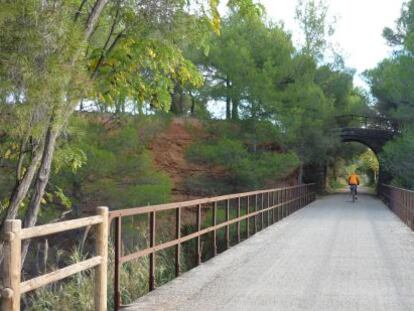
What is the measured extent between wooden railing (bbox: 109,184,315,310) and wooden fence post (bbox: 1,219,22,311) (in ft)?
6.28

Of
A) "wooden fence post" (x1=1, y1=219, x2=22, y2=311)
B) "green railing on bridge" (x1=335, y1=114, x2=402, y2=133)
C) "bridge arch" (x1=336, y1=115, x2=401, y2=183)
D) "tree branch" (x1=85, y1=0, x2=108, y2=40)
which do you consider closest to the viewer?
"wooden fence post" (x1=1, y1=219, x2=22, y2=311)

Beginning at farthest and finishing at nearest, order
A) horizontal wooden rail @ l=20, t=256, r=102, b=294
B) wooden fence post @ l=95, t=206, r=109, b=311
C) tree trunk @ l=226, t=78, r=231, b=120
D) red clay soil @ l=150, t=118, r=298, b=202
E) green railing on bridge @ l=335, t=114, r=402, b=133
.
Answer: green railing on bridge @ l=335, t=114, r=402, b=133 < red clay soil @ l=150, t=118, r=298, b=202 < tree trunk @ l=226, t=78, r=231, b=120 < wooden fence post @ l=95, t=206, r=109, b=311 < horizontal wooden rail @ l=20, t=256, r=102, b=294

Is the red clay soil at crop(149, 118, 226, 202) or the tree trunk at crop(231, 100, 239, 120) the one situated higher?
the tree trunk at crop(231, 100, 239, 120)

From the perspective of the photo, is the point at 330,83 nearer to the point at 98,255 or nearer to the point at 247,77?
the point at 247,77

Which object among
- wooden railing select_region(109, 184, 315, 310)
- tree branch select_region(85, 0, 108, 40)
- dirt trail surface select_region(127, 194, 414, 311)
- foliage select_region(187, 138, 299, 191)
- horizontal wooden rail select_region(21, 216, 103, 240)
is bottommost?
dirt trail surface select_region(127, 194, 414, 311)

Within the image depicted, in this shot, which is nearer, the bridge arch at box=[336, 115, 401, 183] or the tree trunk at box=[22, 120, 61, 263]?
the tree trunk at box=[22, 120, 61, 263]

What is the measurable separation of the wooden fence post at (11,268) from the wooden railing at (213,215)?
1914 mm

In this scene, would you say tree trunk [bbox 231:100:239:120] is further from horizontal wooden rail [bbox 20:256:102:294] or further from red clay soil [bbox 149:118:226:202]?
horizontal wooden rail [bbox 20:256:102:294]

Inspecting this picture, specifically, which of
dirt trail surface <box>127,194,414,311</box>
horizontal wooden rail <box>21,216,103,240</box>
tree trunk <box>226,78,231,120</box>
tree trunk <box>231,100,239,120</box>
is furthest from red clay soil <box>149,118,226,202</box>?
horizontal wooden rail <box>21,216,103,240</box>

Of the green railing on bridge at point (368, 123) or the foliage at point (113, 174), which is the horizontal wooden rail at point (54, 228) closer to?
the foliage at point (113, 174)

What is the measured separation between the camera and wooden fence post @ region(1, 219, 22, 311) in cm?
443

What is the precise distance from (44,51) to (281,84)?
2423cm

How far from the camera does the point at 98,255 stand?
6.07 meters

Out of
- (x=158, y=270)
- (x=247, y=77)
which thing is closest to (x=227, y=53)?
(x=247, y=77)
